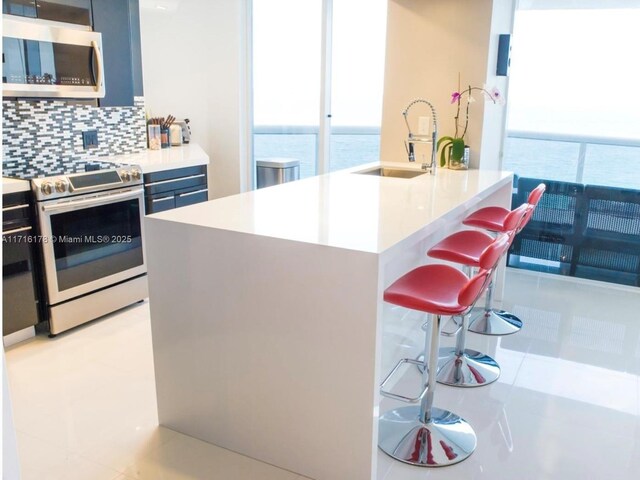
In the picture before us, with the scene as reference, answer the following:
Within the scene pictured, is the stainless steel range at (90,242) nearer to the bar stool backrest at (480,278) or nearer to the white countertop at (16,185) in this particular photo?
the white countertop at (16,185)

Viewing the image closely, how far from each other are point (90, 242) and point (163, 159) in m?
1.07

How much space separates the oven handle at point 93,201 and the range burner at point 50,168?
0.20m

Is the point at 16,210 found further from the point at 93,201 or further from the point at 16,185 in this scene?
the point at 93,201

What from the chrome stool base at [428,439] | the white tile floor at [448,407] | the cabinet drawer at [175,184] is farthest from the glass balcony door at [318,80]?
the chrome stool base at [428,439]

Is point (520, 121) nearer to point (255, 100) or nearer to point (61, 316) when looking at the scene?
point (255, 100)

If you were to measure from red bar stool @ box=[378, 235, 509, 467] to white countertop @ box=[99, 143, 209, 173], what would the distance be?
8.11 feet

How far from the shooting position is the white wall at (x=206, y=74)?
527 centimetres

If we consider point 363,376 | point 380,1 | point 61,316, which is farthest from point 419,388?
point 380,1

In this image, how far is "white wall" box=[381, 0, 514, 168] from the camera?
3.93 meters

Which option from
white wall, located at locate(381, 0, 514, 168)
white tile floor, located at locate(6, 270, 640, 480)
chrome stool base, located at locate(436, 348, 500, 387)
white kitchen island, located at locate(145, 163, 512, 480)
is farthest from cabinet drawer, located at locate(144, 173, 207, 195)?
chrome stool base, located at locate(436, 348, 500, 387)

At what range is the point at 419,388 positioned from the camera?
9.80 ft

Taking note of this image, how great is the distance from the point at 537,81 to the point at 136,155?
334 cm

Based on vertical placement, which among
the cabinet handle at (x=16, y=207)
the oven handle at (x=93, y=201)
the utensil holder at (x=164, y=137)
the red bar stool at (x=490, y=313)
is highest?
the utensil holder at (x=164, y=137)

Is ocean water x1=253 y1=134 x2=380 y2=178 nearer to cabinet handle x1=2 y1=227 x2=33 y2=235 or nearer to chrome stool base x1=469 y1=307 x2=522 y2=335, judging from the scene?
chrome stool base x1=469 y1=307 x2=522 y2=335
